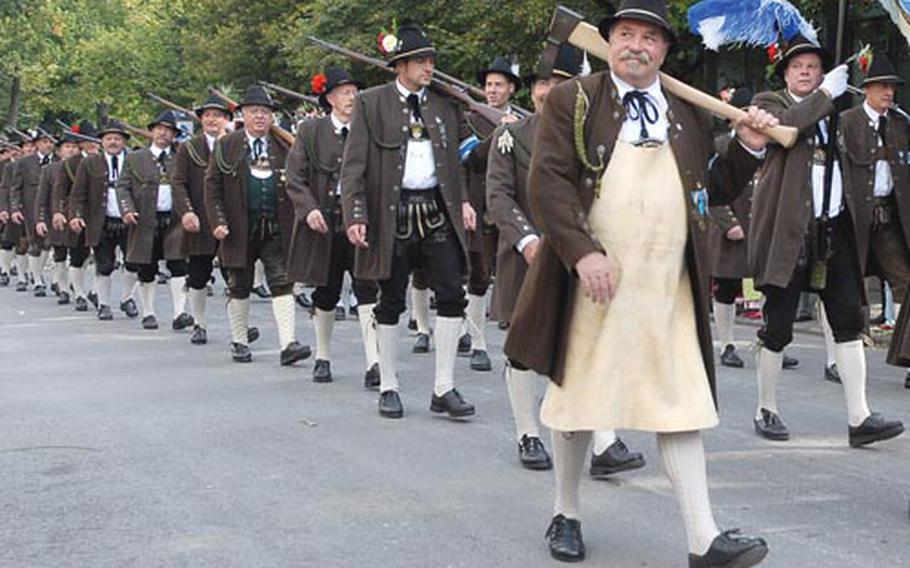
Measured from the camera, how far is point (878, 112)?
880 cm

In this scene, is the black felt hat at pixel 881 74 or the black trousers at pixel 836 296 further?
the black felt hat at pixel 881 74

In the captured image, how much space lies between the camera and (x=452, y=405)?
7871 millimetres

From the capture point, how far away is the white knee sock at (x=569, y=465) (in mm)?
5047

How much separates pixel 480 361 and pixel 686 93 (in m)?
5.53

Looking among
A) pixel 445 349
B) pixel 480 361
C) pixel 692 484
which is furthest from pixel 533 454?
pixel 480 361

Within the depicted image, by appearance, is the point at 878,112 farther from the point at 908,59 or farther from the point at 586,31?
the point at 908,59

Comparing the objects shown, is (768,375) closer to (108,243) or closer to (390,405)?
(390,405)

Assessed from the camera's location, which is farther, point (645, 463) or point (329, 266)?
point (329, 266)

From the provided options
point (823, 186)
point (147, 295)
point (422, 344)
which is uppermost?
point (823, 186)

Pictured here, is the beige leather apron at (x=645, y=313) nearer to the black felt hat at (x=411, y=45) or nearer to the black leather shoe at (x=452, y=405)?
the black leather shoe at (x=452, y=405)

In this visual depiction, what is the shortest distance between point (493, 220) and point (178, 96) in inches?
1374

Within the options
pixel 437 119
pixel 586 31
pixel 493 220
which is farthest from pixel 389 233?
pixel 586 31

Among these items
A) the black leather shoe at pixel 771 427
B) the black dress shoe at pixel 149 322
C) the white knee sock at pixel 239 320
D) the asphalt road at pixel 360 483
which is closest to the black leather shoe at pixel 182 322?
the black dress shoe at pixel 149 322

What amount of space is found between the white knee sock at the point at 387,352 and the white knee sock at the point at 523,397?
1542 millimetres
